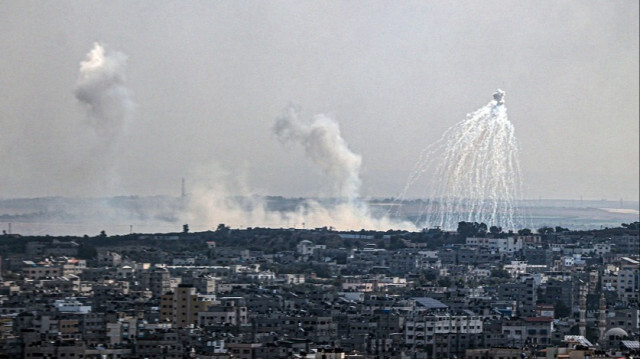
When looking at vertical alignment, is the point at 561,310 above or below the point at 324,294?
below

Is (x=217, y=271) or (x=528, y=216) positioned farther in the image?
(x=528, y=216)

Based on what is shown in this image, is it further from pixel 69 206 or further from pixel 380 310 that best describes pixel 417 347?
pixel 69 206

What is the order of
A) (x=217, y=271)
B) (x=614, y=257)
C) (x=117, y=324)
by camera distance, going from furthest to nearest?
(x=614, y=257) < (x=217, y=271) < (x=117, y=324)

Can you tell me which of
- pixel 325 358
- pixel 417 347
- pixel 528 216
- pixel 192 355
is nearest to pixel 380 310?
pixel 417 347

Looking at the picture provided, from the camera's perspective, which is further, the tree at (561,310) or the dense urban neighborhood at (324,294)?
the tree at (561,310)

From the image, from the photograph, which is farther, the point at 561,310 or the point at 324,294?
the point at 324,294

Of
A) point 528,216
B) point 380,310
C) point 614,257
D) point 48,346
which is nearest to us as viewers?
point 48,346

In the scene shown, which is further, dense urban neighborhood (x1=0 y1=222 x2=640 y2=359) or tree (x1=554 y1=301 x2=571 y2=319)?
tree (x1=554 y1=301 x2=571 y2=319)

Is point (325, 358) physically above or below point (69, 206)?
below
